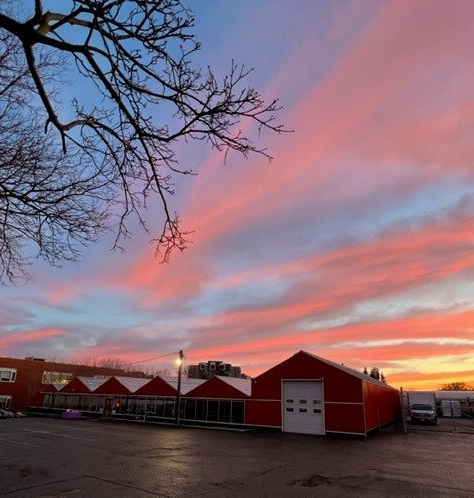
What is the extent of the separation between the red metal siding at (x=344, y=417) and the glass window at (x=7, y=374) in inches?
2056

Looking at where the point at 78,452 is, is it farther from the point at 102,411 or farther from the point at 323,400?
the point at 102,411

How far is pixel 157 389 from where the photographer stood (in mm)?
40812

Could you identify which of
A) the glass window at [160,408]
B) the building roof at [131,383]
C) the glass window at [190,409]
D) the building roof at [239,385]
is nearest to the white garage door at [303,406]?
the building roof at [239,385]

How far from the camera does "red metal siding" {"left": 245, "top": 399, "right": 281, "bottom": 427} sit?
31.7m

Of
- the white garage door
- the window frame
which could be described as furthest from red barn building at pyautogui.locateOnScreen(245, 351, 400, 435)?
the window frame

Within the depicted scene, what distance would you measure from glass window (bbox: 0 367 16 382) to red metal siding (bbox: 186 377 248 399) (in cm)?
3800

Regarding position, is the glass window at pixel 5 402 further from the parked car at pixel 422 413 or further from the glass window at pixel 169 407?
the parked car at pixel 422 413

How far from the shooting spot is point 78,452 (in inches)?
718

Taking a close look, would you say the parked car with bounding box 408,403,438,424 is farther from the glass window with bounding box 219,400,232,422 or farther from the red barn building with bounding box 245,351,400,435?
the glass window with bounding box 219,400,232,422

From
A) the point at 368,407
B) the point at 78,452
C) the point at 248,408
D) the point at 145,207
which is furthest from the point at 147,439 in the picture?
the point at 145,207

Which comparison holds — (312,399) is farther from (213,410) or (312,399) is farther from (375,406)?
(213,410)

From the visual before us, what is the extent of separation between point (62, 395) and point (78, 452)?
37891mm

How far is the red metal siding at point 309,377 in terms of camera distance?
28897 millimetres

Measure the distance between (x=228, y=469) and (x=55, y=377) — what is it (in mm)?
62624
